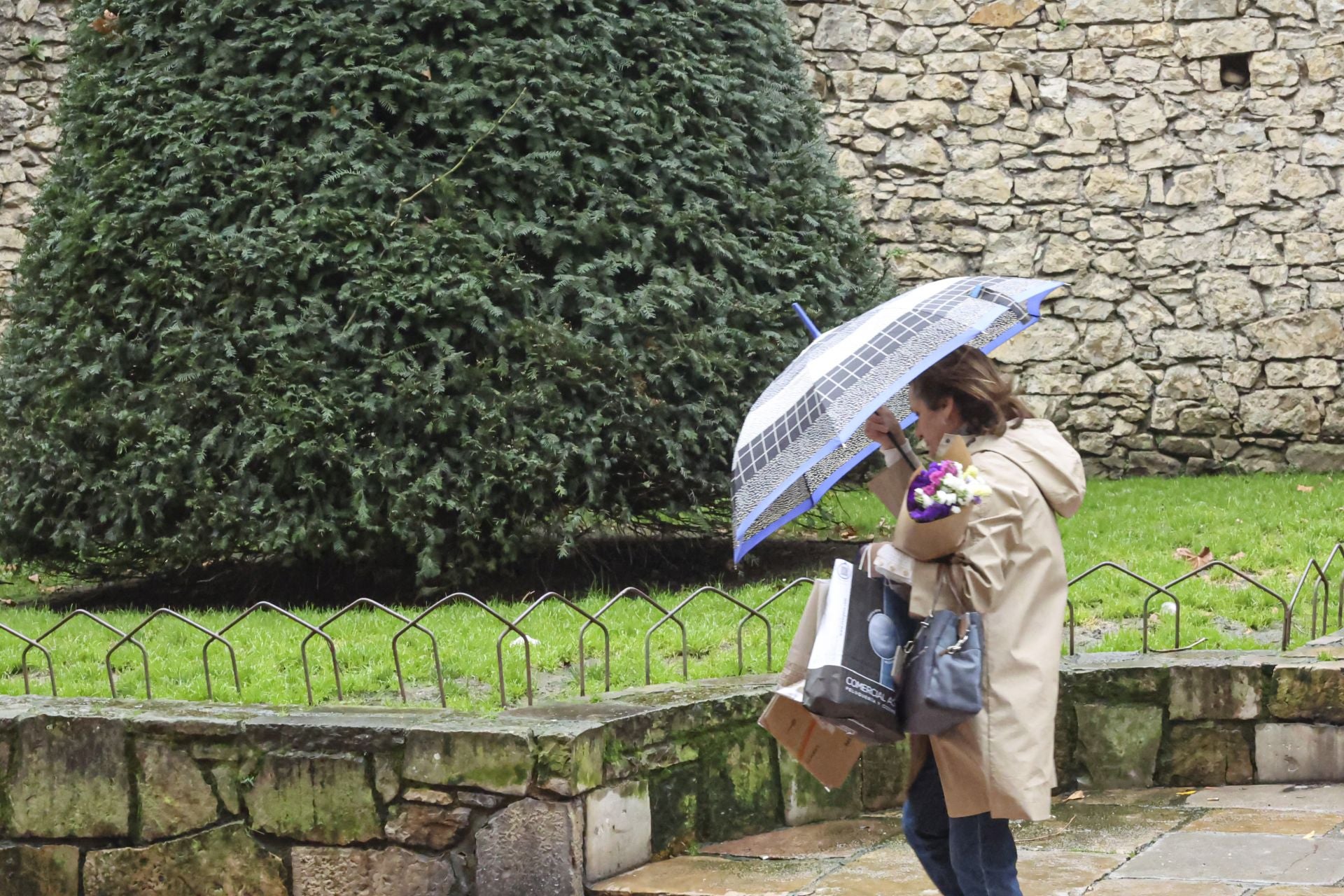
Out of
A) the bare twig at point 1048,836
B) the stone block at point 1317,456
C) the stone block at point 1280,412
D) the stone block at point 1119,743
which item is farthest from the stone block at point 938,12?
the bare twig at point 1048,836

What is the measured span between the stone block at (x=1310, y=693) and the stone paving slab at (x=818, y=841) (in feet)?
3.49

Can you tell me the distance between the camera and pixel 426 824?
352cm

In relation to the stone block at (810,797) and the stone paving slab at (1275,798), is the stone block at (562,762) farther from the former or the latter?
the stone paving slab at (1275,798)

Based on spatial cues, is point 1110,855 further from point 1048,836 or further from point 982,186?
point 982,186

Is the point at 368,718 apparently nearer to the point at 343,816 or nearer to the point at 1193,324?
the point at 343,816

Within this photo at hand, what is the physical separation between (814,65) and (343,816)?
24.7 ft

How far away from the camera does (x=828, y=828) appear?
3.95m

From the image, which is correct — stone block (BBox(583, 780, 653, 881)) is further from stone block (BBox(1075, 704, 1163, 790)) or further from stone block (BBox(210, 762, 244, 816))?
stone block (BBox(1075, 704, 1163, 790))

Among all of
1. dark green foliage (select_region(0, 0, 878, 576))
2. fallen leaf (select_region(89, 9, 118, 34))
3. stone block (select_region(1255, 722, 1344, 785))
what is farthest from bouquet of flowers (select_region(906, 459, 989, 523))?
fallen leaf (select_region(89, 9, 118, 34))

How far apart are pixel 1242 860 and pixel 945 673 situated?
1275mm

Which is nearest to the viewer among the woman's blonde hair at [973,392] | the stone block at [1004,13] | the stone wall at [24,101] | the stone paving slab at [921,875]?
the woman's blonde hair at [973,392]

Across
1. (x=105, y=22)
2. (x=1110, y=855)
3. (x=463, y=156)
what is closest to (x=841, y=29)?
(x=463, y=156)

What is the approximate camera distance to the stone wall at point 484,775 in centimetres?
348

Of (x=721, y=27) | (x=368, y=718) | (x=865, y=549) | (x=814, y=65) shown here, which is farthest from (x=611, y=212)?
(x=814, y=65)
